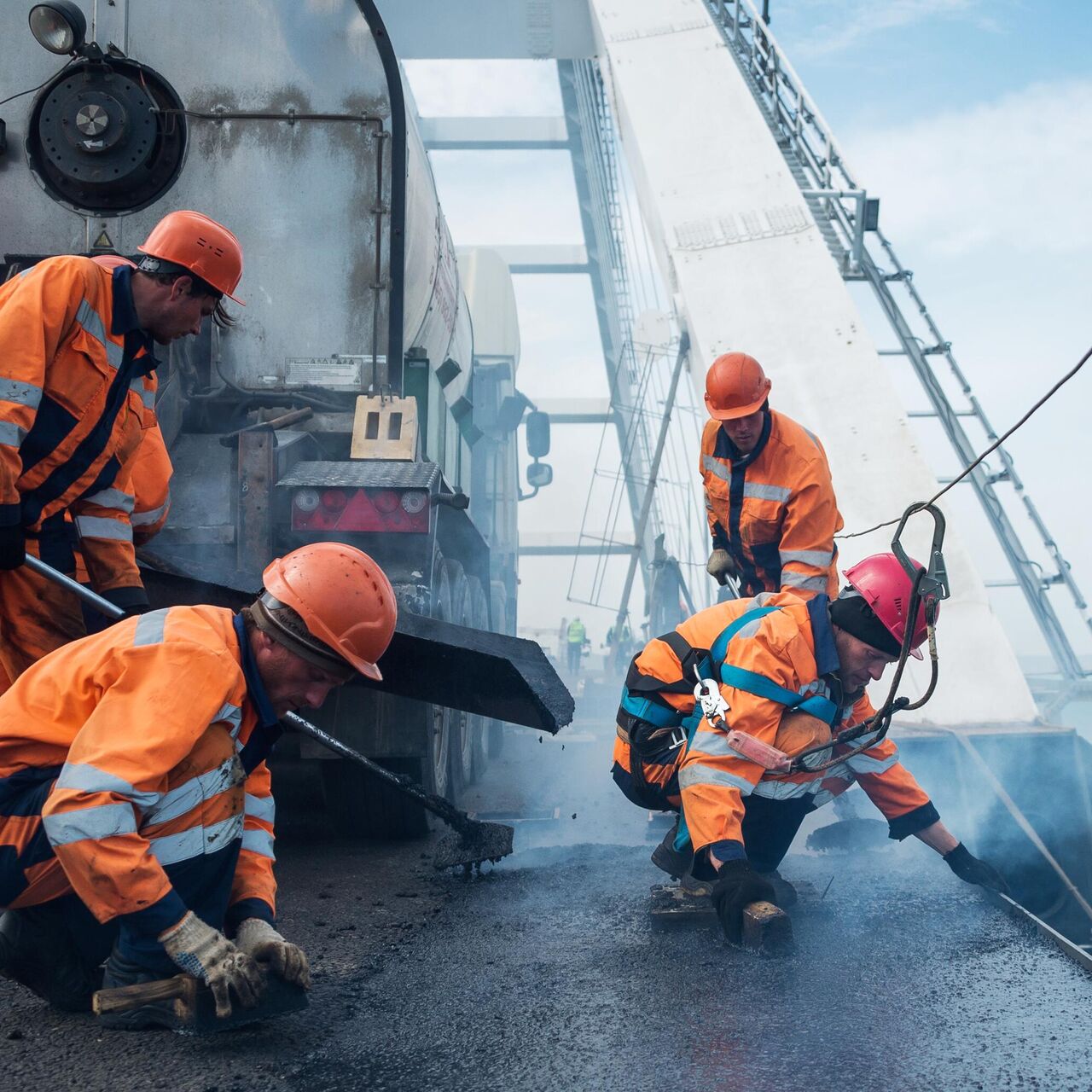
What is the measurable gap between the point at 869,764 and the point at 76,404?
7.99 feet

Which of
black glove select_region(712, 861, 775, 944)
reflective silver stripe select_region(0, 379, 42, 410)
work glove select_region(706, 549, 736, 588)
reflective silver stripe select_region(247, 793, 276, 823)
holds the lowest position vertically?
black glove select_region(712, 861, 775, 944)

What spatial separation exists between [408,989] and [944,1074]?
1.15 meters

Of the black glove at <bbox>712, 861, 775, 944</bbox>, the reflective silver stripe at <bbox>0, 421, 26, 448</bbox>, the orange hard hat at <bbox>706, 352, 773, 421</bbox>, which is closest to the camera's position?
the reflective silver stripe at <bbox>0, 421, 26, 448</bbox>

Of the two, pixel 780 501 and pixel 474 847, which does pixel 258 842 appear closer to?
pixel 474 847

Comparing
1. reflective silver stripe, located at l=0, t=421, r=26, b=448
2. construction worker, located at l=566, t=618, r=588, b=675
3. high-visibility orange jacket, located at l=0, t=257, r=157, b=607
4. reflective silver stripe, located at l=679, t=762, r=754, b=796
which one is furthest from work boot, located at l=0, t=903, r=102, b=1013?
construction worker, located at l=566, t=618, r=588, b=675

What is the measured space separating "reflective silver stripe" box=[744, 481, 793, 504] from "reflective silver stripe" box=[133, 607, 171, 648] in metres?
2.50

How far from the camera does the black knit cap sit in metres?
3.15

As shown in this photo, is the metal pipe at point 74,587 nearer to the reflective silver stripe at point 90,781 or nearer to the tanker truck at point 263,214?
the reflective silver stripe at point 90,781

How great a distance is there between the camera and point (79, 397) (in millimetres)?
2879

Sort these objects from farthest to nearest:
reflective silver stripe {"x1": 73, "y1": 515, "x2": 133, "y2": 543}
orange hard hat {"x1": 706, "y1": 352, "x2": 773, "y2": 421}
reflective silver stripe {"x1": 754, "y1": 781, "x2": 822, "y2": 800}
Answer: orange hard hat {"x1": 706, "y1": 352, "x2": 773, "y2": 421}, reflective silver stripe {"x1": 754, "y1": 781, "x2": 822, "y2": 800}, reflective silver stripe {"x1": 73, "y1": 515, "x2": 133, "y2": 543}

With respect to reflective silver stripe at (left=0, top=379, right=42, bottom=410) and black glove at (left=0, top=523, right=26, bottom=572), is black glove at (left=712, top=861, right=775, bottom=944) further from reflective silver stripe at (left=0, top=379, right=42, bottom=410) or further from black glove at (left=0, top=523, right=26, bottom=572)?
reflective silver stripe at (left=0, top=379, right=42, bottom=410)

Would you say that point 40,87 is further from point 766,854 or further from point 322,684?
point 766,854

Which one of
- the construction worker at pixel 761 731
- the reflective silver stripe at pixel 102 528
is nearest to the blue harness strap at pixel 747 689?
the construction worker at pixel 761 731

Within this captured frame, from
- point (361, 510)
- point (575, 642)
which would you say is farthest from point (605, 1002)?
point (575, 642)
